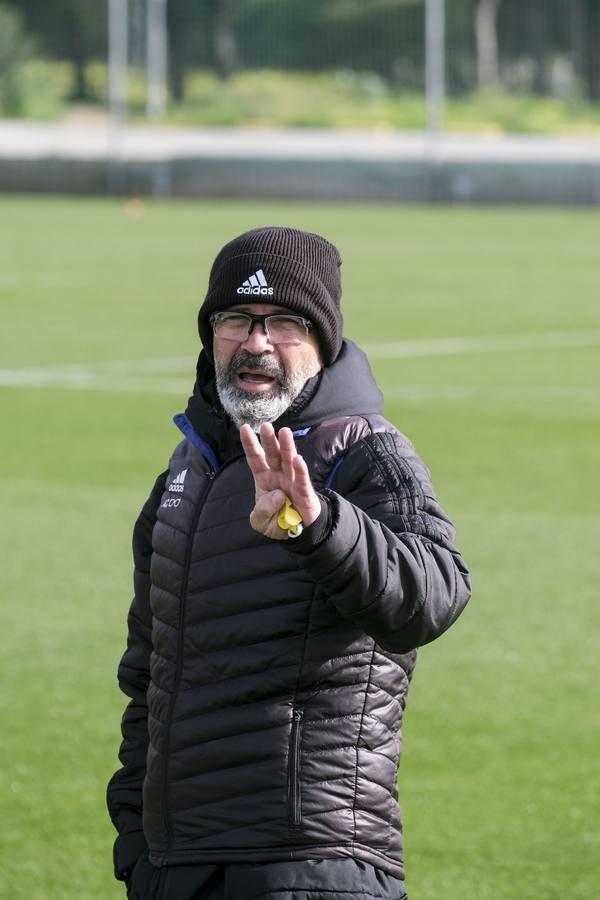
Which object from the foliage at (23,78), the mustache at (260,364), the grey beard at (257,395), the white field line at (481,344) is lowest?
the white field line at (481,344)

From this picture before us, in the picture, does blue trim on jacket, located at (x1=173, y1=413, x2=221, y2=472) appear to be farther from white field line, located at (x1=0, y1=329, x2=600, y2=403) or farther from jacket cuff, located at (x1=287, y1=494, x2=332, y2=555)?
white field line, located at (x1=0, y1=329, x2=600, y2=403)

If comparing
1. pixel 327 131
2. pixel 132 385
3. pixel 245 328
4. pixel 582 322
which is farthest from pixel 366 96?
pixel 245 328

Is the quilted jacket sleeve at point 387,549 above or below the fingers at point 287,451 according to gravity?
below

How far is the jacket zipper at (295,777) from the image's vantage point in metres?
3.51

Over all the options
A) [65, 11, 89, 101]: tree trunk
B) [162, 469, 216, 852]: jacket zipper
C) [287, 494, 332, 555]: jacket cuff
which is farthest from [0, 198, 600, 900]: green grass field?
[65, 11, 89, 101]: tree trunk

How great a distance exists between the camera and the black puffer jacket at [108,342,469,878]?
352cm

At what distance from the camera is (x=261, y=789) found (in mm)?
3537

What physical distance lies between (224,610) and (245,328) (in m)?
0.52

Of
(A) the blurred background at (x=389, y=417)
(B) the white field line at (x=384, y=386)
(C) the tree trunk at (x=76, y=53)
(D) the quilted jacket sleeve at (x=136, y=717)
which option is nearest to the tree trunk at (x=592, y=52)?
(A) the blurred background at (x=389, y=417)

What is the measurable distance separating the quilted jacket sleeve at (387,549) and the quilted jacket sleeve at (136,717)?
548 millimetres

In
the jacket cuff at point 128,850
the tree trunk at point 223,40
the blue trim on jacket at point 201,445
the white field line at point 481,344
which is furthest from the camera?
the tree trunk at point 223,40

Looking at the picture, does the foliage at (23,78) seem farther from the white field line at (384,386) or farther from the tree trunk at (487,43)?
the white field line at (384,386)

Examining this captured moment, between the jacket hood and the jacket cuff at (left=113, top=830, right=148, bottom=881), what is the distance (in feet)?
2.48

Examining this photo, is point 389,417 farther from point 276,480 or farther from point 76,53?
point 76,53
